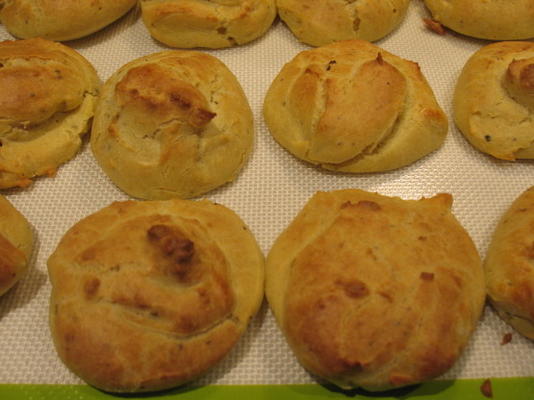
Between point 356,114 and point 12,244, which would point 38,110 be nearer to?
point 12,244

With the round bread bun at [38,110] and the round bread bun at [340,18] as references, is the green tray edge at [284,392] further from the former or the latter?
the round bread bun at [340,18]

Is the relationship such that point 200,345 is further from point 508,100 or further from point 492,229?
point 508,100

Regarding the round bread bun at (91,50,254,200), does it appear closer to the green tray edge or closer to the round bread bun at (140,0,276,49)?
the round bread bun at (140,0,276,49)

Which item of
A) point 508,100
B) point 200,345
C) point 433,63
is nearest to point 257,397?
point 200,345

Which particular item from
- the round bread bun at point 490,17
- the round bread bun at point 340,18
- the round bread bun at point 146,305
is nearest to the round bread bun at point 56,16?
the round bread bun at point 340,18

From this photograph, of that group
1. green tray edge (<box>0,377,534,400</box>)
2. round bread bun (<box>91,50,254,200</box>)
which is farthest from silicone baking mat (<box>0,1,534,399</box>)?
round bread bun (<box>91,50,254,200</box>)
